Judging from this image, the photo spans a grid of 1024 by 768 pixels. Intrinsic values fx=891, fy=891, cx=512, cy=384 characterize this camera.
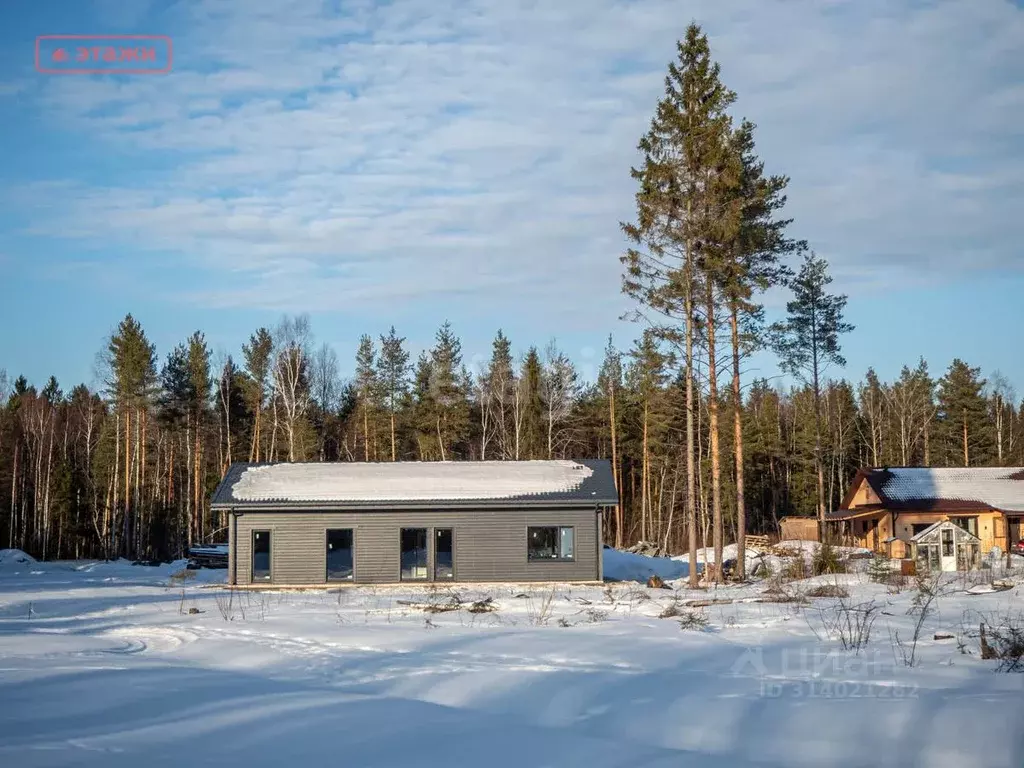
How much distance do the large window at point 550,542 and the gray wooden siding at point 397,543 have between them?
0.51ft

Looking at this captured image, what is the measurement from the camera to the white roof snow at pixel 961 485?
3703cm

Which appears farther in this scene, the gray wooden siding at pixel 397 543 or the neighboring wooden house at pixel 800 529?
the neighboring wooden house at pixel 800 529

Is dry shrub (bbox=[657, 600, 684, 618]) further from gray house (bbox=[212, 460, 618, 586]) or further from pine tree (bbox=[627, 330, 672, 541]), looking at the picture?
pine tree (bbox=[627, 330, 672, 541])

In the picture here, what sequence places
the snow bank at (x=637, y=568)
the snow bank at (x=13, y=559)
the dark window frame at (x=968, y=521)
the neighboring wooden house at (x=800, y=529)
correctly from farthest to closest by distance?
the neighboring wooden house at (x=800, y=529), the snow bank at (x=13, y=559), the dark window frame at (x=968, y=521), the snow bank at (x=637, y=568)

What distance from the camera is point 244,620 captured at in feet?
46.4

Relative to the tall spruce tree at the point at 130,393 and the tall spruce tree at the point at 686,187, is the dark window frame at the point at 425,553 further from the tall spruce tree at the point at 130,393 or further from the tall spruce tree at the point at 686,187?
the tall spruce tree at the point at 130,393

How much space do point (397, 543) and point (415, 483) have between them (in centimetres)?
196

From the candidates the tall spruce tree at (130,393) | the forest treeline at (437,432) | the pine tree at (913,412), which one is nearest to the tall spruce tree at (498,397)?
the forest treeline at (437,432)

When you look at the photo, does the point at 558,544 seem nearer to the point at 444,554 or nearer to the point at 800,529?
the point at 444,554

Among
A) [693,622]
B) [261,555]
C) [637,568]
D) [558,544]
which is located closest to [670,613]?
[693,622]

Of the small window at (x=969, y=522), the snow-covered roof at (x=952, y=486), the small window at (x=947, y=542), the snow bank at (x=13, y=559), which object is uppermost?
the snow-covered roof at (x=952, y=486)

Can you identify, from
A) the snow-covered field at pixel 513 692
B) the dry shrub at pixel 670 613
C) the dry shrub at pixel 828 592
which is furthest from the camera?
the dry shrub at pixel 828 592

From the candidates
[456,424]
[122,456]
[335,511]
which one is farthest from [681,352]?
[122,456]

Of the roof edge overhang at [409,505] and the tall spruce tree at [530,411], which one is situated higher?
the tall spruce tree at [530,411]
